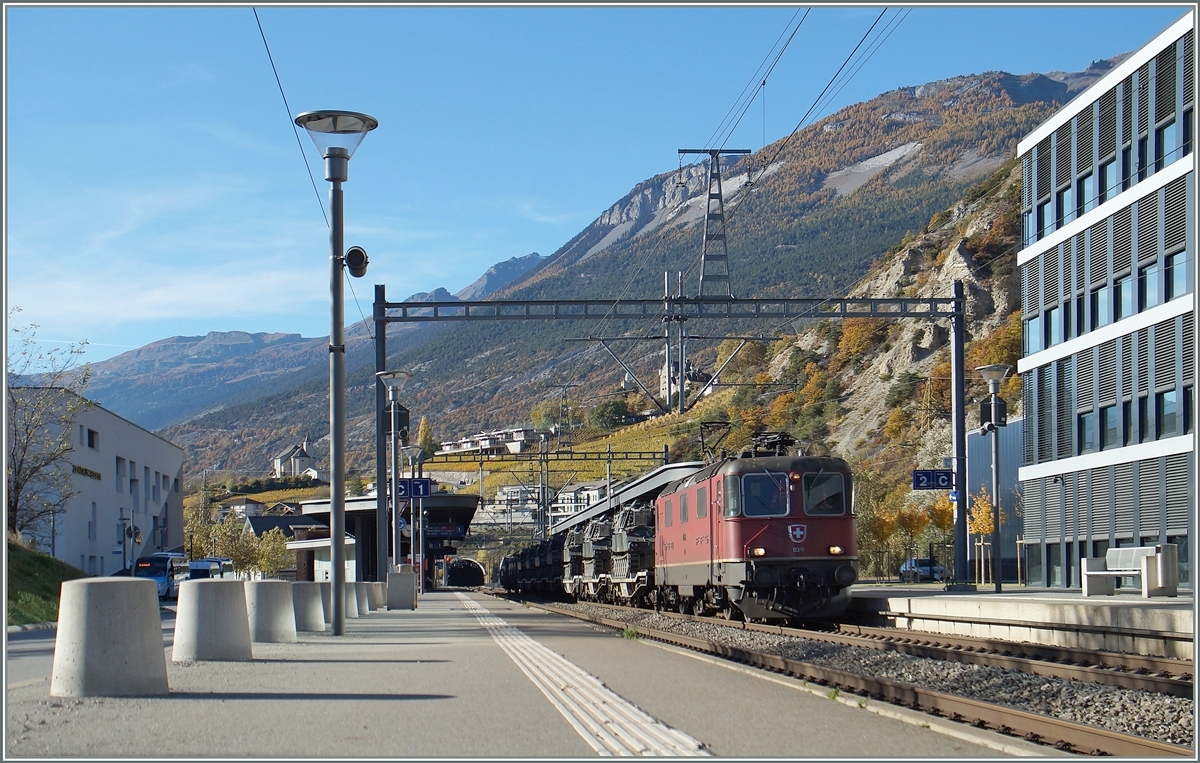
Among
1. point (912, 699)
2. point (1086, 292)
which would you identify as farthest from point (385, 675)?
point (1086, 292)

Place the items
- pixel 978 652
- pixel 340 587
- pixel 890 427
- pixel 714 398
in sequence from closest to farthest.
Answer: pixel 978 652 < pixel 340 587 < pixel 890 427 < pixel 714 398

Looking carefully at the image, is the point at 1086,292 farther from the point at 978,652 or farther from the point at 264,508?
the point at 264,508

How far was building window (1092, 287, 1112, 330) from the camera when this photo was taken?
112 ft

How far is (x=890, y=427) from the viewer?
267 ft

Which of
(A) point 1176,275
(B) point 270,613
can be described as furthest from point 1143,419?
(B) point 270,613

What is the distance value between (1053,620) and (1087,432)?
59.8 feet

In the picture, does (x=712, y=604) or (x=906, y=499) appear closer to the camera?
(x=712, y=604)

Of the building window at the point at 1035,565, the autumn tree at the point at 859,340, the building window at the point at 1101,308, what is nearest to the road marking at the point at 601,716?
the building window at the point at 1101,308

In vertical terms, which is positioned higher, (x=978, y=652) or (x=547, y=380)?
(x=547, y=380)

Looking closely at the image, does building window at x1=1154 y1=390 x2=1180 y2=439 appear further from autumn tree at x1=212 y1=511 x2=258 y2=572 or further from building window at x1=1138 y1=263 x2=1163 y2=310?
autumn tree at x1=212 y1=511 x2=258 y2=572

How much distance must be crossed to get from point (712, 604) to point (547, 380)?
170 m

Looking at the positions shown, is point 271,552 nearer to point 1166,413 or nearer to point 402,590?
point 402,590

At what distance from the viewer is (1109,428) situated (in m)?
34.5

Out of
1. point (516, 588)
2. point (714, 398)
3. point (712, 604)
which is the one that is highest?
point (714, 398)
